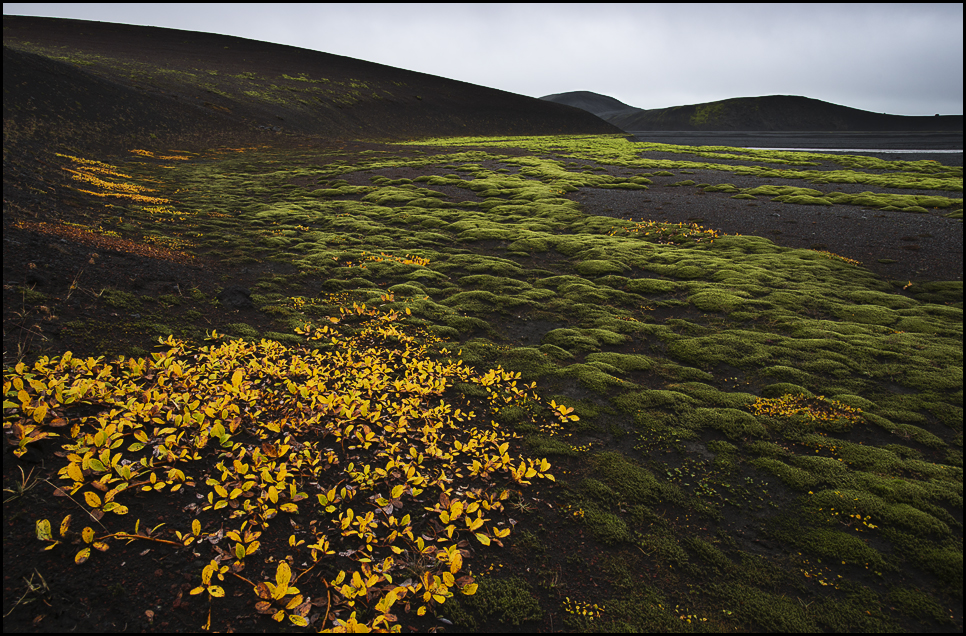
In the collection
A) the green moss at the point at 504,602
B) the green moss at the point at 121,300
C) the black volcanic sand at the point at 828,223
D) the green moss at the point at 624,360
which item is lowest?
the green moss at the point at 504,602

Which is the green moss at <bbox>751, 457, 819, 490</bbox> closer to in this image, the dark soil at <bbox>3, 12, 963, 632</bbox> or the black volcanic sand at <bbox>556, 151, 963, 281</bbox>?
the dark soil at <bbox>3, 12, 963, 632</bbox>

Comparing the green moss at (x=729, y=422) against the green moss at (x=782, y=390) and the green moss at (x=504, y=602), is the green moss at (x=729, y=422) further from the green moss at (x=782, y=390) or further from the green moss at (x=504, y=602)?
the green moss at (x=504, y=602)

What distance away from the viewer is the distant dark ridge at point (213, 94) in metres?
37.0

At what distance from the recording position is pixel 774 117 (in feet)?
521

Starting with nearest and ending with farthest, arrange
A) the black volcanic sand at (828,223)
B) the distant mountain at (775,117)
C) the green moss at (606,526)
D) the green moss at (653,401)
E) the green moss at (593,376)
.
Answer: the green moss at (606,526)
the green moss at (653,401)
the green moss at (593,376)
the black volcanic sand at (828,223)
the distant mountain at (775,117)

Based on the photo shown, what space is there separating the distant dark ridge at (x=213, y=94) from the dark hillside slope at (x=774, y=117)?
68.1 meters

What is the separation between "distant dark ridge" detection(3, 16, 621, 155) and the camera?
37.0 m

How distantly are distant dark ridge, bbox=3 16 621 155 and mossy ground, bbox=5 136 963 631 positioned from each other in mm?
27664

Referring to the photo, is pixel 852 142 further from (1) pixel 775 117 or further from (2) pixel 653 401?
(2) pixel 653 401

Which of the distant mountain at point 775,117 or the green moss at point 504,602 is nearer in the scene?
the green moss at point 504,602

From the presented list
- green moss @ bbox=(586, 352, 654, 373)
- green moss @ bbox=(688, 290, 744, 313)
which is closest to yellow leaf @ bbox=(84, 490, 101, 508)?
green moss @ bbox=(586, 352, 654, 373)

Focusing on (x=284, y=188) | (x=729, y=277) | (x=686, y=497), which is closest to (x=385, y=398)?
(x=686, y=497)

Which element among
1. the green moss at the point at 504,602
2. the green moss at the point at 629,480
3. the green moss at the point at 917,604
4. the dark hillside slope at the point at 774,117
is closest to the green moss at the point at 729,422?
the green moss at the point at 629,480

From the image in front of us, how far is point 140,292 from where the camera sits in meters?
10.7
